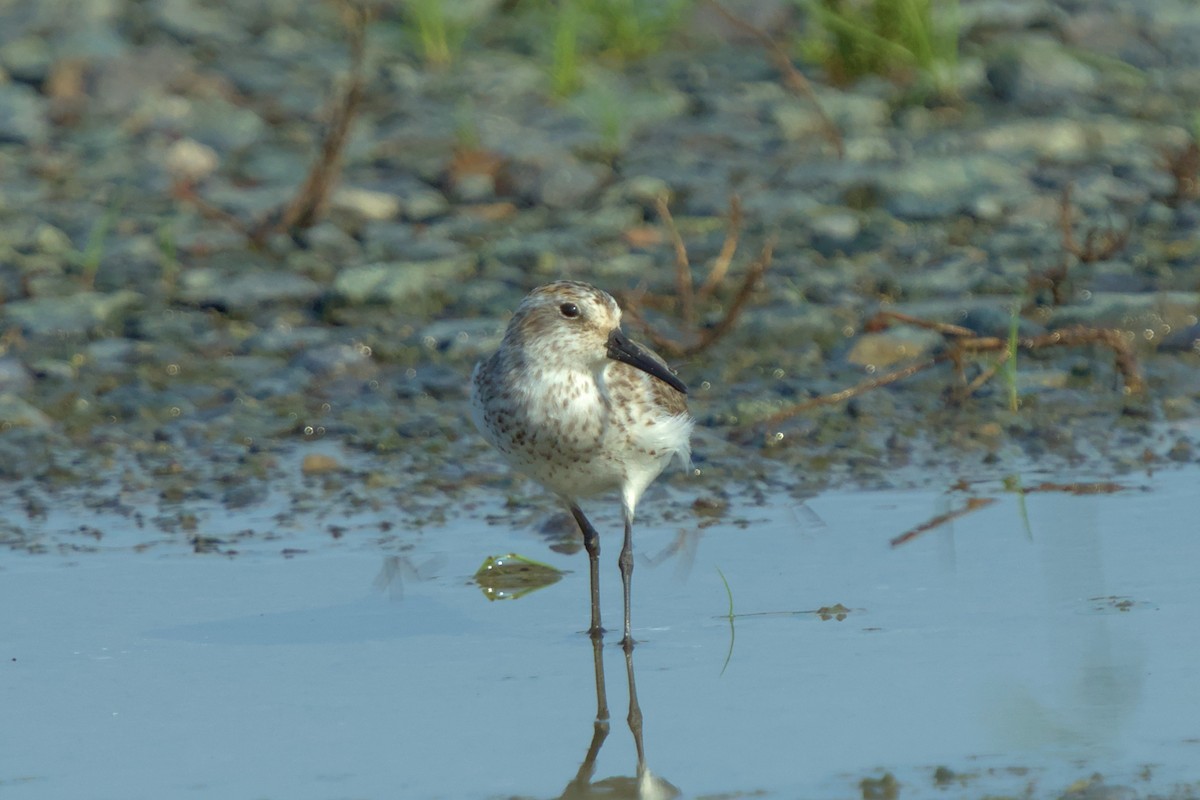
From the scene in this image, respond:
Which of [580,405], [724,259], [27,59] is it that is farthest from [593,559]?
[27,59]

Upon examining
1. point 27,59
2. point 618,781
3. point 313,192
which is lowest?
point 618,781

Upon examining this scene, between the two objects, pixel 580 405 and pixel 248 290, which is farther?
pixel 248 290

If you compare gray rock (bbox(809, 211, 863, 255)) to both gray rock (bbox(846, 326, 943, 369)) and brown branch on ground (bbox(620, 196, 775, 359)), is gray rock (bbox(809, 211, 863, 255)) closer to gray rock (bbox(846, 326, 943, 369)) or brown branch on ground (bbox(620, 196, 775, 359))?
brown branch on ground (bbox(620, 196, 775, 359))

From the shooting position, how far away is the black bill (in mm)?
5344

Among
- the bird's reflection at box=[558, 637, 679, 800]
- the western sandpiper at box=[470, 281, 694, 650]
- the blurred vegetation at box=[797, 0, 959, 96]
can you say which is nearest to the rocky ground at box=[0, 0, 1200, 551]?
the blurred vegetation at box=[797, 0, 959, 96]

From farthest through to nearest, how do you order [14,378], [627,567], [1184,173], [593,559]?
[1184,173]
[14,378]
[593,559]
[627,567]

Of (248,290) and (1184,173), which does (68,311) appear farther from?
(1184,173)

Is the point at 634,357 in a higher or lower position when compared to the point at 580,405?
higher

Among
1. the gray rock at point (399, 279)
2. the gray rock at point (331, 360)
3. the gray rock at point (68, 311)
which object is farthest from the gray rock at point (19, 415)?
the gray rock at point (399, 279)

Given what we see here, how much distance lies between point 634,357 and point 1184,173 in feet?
15.3

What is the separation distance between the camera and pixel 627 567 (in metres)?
5.22

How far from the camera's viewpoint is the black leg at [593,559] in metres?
5.04

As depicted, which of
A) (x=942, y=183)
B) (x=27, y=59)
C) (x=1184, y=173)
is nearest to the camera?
(x=1184, y=173)

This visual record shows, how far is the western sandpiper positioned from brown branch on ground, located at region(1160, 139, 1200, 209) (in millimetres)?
4424
